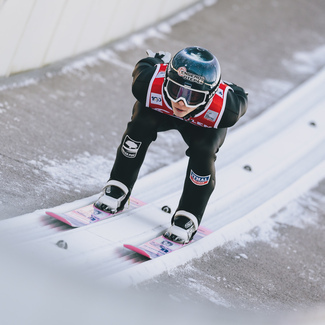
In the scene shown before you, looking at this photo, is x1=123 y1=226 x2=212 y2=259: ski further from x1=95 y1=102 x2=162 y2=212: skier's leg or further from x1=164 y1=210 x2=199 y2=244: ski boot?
x1=95 y1=102 x2=162 y2=212: skier's leg

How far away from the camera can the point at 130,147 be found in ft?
13.8

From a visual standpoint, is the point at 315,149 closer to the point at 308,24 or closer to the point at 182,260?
the point at 182,260

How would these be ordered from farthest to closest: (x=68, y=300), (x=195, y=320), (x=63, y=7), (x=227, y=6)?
(x=227, y=6) < (x=63, y=7) < (x=195, y=320) < (x=68, y=300)

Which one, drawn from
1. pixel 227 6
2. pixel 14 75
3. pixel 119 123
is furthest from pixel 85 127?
pixel 227 6

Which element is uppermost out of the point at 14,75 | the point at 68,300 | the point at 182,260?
the point at 68,300

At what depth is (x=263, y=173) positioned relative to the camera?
5.97 meters

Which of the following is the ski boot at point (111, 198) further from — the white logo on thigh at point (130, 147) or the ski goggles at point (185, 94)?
the ski goggles at point (185, 94)

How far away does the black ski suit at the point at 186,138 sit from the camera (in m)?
4.16

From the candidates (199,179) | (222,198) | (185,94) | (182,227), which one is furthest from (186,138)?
(222,198)

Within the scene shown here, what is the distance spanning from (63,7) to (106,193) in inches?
113

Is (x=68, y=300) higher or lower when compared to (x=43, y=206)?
higher

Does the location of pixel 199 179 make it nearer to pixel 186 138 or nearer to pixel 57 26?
pixel 186 138

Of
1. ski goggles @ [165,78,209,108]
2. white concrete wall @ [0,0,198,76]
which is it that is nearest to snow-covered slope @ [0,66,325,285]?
ski goggles @ [165,78,209,108]

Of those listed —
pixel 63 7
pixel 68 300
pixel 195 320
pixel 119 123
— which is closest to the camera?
pixel 68 300
